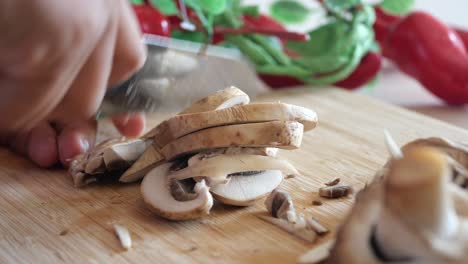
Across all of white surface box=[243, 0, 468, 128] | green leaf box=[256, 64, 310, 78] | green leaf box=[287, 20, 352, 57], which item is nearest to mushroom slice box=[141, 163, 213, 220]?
green leaf box=[256, 64, 310, 78]

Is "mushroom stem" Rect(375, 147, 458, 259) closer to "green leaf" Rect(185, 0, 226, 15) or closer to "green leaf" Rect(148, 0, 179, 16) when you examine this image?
"green leaf" Rect(185, 0, 226, 15)

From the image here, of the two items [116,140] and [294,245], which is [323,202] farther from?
[116,140]

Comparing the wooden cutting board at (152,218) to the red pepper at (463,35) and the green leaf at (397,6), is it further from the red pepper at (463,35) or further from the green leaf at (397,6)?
the red pepper at (463,35)

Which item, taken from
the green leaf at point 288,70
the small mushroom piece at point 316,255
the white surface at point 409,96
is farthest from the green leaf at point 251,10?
the small mushroom piece at point 316,255

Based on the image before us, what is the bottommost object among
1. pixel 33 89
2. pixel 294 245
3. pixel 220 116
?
pixel 294 245

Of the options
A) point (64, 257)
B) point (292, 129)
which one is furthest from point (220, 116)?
point (64, 257)

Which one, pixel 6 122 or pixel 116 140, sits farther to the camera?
pixel 116 140

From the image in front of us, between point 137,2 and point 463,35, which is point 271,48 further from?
point 463,35

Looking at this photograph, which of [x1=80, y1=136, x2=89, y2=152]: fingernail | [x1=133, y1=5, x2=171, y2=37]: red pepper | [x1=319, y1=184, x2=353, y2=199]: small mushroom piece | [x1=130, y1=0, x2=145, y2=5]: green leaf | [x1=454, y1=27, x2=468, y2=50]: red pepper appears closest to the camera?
[x1=319, y1=184, x2=353, y2=199]: small mushroom piece
